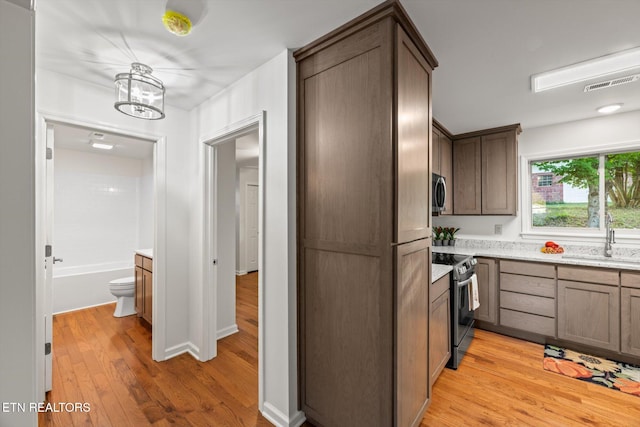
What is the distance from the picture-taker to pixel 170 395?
2066 millimetres

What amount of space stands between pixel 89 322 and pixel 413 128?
173 inches

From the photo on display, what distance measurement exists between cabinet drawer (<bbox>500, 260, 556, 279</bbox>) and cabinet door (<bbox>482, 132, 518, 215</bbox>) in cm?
70

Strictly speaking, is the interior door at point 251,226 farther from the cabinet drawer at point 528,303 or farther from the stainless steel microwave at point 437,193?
the cabinet drawer at point 528,303

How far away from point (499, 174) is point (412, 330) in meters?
2.81

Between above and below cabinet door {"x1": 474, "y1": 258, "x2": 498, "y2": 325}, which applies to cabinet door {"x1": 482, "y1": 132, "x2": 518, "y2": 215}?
above

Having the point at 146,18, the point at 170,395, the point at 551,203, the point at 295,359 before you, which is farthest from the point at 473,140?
the point at 170,395

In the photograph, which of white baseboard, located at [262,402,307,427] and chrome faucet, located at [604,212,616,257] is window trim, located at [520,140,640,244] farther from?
white baseboard, located at [262,402,307,427]

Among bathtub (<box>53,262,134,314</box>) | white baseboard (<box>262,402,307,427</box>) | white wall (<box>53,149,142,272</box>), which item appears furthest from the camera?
white wall (<box>53,149,142,272</box>)

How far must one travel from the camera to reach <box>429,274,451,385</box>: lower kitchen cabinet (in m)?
2.03

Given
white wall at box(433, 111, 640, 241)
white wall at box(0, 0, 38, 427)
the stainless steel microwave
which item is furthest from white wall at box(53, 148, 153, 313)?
white wall at box(433, 111, 640, 241)

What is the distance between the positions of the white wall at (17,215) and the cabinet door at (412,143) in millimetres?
1323

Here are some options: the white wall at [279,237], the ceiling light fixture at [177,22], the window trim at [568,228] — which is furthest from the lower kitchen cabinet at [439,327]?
the ceiling light fixture at [177,22]

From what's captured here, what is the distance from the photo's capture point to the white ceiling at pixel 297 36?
1428mm

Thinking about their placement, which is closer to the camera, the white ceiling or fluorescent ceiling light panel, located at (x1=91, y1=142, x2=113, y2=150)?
the white ceiling
